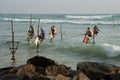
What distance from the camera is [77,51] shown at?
86.7 ft

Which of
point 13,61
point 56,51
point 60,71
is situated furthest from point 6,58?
point 60,71

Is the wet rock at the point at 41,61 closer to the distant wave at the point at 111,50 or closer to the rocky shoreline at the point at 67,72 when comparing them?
the rocky shoreline at the point at 67,72

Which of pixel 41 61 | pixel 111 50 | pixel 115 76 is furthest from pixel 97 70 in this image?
pixel 111 50

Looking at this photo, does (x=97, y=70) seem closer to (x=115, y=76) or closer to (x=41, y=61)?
(x=115, y=76)

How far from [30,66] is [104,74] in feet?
9.85

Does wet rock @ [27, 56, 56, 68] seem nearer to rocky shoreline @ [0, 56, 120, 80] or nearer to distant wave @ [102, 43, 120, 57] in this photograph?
rocky shoreline @ [0, 56, 120, 80]

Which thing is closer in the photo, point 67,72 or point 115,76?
point 115,76

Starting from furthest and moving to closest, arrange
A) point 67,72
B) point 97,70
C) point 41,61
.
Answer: point 41,61 → point 67,72 → point 97,70

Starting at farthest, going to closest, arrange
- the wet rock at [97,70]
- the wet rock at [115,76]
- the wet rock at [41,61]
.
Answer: the wet rock at [41,61] < the wet rock at [97,70] < the wet rock at [115,76]

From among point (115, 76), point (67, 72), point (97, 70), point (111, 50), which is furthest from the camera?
point (111, 50)

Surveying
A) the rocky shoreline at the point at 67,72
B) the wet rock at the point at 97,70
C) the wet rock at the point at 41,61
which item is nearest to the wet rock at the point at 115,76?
the rocky shoreline at the point at 67,72

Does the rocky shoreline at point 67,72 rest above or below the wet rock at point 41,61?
below

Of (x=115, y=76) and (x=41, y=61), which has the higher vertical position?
(x=41, y=61)

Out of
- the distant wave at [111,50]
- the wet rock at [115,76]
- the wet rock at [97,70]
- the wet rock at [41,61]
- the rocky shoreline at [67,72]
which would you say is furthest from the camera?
the distant wave at [111,50]
